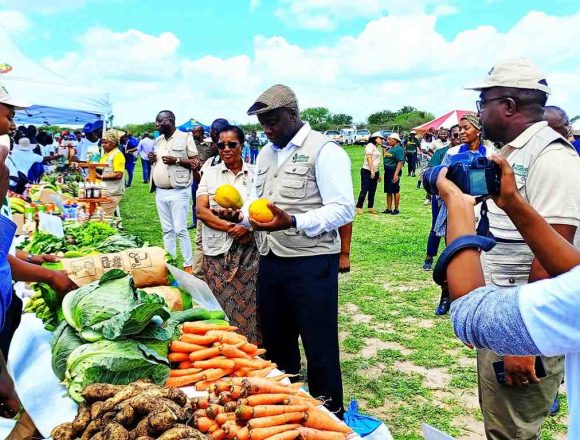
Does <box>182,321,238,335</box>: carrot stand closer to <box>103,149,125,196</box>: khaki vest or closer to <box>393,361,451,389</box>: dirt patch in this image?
<box>393,361,451,389</box>: dirt patch

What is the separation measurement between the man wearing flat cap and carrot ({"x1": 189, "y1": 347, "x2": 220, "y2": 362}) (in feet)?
4.40

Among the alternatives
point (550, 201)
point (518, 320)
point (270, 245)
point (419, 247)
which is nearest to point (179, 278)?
point (270, 245)

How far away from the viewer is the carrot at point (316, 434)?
84.6 inches

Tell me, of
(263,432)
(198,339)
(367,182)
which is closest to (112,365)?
(198,339)

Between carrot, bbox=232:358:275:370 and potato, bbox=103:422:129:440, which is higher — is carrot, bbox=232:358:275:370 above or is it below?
below

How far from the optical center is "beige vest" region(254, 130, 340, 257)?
3.30 m

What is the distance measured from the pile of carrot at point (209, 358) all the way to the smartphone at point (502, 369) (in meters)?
1.01

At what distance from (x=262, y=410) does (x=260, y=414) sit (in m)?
0.02

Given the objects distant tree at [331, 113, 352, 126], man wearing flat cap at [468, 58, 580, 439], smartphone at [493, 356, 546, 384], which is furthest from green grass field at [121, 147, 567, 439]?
distant tree at [331, 113, 352, 126]

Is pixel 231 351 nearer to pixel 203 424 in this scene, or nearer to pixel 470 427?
pixel 203 424

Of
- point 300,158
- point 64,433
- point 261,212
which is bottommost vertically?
point 64,433

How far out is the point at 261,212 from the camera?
3.07m

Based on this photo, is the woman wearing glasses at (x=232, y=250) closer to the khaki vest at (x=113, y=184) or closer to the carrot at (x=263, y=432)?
the carrot at (x=263, y=432)

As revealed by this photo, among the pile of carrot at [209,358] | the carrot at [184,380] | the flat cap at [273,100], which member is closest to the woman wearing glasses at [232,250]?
the flat cap at [273,100]
